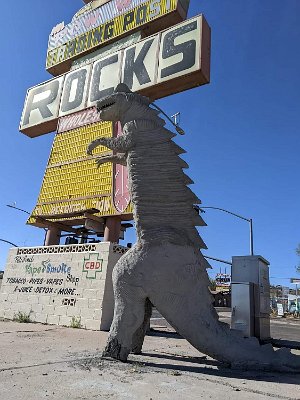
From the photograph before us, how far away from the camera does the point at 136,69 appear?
40.0 ft

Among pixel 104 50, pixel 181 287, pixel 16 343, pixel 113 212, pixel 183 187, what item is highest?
pixel 104 50

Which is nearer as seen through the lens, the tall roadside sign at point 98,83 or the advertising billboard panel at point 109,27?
the tall roadside sign at point 98,83

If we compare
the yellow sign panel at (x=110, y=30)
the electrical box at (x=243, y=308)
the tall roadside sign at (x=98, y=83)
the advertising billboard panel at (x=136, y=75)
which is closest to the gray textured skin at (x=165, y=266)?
the electrical box at (x=243, y=308)

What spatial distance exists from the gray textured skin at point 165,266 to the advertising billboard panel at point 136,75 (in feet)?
24.1

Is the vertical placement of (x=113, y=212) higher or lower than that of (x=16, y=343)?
higher

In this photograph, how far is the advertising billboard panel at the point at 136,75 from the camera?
1115cm

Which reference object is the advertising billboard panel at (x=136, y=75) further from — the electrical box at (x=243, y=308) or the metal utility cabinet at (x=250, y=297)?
the electrical box at (x=243, y=308)

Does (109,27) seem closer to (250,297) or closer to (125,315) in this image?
(250,297)

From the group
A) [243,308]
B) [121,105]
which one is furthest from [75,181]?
[121,105]

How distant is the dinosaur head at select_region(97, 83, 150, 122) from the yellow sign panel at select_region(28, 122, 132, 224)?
6120mm

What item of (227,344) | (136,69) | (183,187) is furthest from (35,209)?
(227,344)

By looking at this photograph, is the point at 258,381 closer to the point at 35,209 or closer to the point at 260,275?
the point at 260,275

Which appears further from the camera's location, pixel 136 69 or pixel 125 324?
pixel 136 69

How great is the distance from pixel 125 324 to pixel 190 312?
2.34ft
